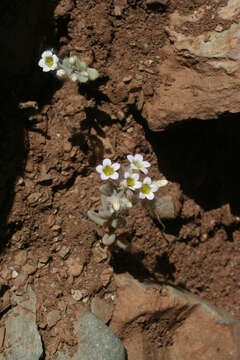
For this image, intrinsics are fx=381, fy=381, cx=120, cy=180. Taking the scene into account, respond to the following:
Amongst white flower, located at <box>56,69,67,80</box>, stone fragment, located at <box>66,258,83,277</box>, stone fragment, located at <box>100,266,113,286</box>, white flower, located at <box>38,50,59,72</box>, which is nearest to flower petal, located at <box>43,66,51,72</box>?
white flower, located at <box>38,50,59,72</box>

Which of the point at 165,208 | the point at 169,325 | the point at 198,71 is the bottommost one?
the point at 169,325

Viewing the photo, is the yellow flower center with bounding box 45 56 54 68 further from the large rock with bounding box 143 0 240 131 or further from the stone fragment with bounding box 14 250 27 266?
the stone fragment with bounding box 14 250 27 266

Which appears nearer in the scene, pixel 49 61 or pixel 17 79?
pixel 49 61

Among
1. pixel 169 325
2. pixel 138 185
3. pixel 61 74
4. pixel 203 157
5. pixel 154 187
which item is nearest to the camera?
pixel 138 185

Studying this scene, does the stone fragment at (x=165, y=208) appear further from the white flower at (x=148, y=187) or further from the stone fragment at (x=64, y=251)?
the stone fragment at (x=64, y=251)

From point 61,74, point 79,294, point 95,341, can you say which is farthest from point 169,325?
point 61,74

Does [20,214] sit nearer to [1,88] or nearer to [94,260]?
[94,260]

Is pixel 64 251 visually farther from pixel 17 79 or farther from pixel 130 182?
pixel 17 79
